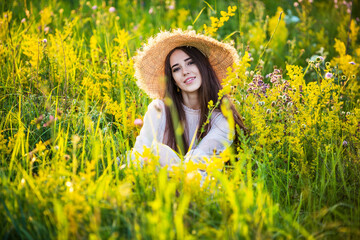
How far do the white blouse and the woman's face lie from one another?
0.24 m

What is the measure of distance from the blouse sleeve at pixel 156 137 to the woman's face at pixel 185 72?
28 centimetres

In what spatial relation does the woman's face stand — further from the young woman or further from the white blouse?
the white blouse

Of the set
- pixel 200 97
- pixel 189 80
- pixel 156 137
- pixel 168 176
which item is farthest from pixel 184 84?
pixel 168 176

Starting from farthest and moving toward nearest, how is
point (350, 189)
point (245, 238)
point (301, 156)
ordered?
point (301, 156), point (350, 189), point (245, 238)

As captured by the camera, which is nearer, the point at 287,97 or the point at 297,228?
the point at 297,228

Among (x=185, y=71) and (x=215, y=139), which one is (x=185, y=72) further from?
(x=215, y=139)

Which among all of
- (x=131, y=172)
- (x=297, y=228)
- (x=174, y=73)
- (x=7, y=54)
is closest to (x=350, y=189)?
(x=297, y=228)

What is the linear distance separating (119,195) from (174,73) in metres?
1.58

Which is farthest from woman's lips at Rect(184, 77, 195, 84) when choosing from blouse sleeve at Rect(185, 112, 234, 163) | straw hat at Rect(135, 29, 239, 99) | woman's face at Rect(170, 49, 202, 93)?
blouse sleeve at Rect(185, 112, 234, 163)

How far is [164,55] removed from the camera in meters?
2.92

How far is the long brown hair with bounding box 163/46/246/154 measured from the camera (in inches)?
108

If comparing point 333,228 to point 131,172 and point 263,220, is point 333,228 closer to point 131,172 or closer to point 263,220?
point 263,220

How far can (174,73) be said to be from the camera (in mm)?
2865

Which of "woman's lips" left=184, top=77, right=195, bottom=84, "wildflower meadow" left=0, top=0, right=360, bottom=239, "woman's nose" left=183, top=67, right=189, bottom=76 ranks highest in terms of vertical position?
"woman's nose" left=183, top=67, right=189, bottom=76
